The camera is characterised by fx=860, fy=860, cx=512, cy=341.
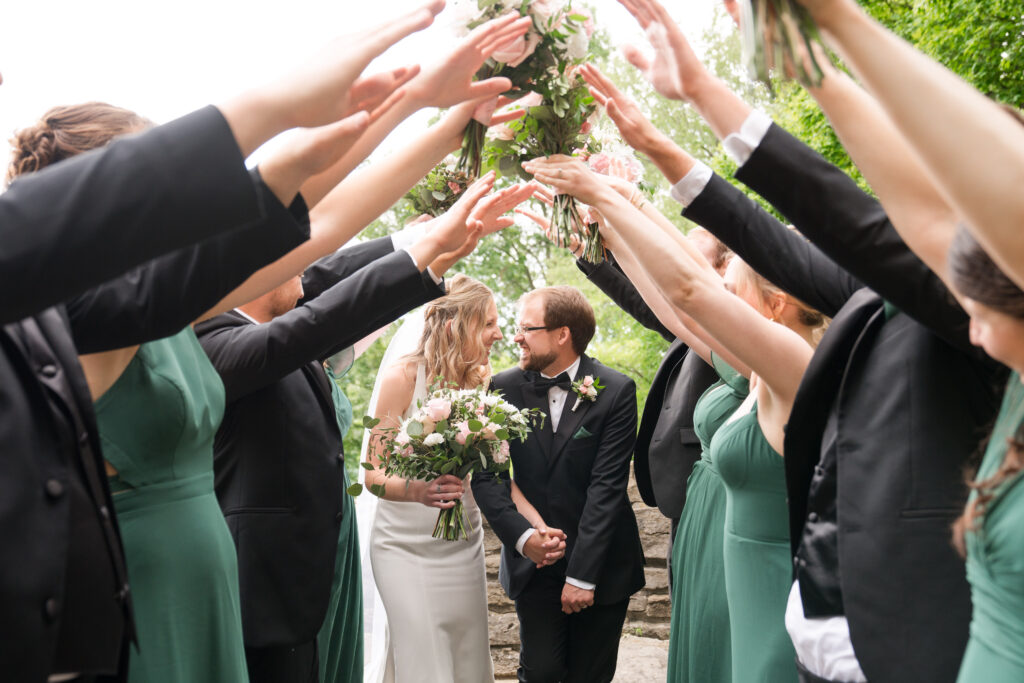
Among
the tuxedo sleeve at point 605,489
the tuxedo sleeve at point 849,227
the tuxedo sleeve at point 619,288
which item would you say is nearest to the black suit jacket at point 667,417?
the tuxedo sleeve at point 619,288

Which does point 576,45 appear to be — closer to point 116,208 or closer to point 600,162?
point 600,162

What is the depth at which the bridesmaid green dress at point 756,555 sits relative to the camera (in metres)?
2.95

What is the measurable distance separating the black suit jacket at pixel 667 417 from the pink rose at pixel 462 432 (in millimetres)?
1142

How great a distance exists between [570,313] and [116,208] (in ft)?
13.9

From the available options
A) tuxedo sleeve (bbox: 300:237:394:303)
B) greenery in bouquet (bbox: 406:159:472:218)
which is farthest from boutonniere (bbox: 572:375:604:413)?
tuxedo sleeve (bbox: 300:237:394:303)

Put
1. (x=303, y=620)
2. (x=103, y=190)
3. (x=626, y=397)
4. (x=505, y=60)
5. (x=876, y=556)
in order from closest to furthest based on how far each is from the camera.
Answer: (x=103, y=190)
(x=876, y=556)
(x=505, y=60)
(x=303, y=620)
(x=626, y=397)

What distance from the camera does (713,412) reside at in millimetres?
3881

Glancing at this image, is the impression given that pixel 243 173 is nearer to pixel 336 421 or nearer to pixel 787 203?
pixel 787 203

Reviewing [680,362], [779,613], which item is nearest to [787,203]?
[779,613]

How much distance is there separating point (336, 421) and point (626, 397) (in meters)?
2.31

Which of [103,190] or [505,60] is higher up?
[505,60]

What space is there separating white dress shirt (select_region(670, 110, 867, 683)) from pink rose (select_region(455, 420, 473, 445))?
87.5 inches

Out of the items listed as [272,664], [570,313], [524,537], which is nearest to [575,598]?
[524,537]

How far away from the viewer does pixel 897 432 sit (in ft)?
6.53
